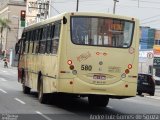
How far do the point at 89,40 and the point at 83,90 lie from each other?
1.59 meters

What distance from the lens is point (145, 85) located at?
1377 inches

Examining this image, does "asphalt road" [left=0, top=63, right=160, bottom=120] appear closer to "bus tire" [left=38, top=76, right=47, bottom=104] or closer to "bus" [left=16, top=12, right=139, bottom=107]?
"bus tire" [left=38, top=76, right=47, bottom=104]

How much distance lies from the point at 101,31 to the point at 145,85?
18.1 meters

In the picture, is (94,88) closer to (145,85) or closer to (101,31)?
(101,31)

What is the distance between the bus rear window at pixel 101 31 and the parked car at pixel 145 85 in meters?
17.5

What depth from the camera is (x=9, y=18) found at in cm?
15150

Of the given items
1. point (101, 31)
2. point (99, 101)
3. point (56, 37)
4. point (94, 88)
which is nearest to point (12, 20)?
point (99, 101)

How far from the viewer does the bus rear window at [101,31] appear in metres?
17.3

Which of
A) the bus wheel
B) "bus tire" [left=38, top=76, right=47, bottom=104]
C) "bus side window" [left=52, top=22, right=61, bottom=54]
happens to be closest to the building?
the bus wheel

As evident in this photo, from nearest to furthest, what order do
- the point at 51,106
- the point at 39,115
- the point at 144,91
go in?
1. the point at 39,115
2. the point at 51,106
3. the point at 144,91

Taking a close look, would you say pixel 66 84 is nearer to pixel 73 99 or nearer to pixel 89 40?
pixel 89 40

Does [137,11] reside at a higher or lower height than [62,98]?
higher

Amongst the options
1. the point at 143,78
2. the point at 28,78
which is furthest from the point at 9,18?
the point at 28,78

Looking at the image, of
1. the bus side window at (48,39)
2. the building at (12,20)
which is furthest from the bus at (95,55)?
the building at (12,20)
